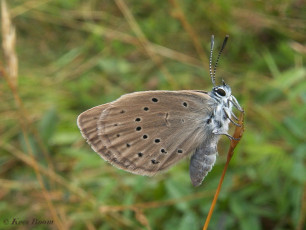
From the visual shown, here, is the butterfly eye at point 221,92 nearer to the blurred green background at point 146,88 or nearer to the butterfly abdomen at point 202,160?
the butterfly abdomen at point 202,160

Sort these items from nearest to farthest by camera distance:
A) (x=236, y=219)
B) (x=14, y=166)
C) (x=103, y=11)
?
1. (x=236, y=219)
2. (x=14, y=166)
3. (x=103, y=11)

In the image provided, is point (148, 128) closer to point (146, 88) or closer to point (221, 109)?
point (221, 109)

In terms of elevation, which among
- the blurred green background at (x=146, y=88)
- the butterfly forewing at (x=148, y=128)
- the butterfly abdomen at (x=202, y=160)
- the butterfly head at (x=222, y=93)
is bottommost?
the blurred green background at (x=146, y=88)

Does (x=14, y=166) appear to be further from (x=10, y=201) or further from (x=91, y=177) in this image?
(x=91, y=177)

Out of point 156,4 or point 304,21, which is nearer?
point 304,21

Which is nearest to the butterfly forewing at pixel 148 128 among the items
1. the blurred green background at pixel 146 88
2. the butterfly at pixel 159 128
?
the butterfly at pixel 159 128

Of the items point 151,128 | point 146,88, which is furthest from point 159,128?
point 146,88

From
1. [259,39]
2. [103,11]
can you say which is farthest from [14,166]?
[259,39]
